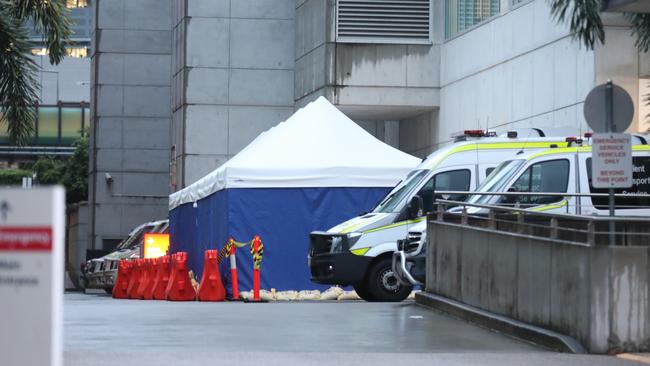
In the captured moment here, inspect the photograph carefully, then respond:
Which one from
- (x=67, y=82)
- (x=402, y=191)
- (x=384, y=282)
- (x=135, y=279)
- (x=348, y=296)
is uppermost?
(x=67, y=82)

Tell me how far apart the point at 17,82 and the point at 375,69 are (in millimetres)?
16430

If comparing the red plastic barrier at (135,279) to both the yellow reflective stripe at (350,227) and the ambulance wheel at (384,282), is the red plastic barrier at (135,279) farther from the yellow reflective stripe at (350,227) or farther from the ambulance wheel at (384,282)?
the ambulance wheel at (384,282)

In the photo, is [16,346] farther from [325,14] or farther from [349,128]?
[325,14]

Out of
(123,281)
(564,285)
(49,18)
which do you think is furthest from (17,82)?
(564,285)

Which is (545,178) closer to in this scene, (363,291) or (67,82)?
(363,291)

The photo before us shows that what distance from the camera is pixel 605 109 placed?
1437 cm

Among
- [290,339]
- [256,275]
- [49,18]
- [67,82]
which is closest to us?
[290,339]

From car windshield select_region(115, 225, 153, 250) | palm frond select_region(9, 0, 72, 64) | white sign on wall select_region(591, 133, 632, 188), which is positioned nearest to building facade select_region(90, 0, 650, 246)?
car windshield select_region(115, 225, 153, 250)

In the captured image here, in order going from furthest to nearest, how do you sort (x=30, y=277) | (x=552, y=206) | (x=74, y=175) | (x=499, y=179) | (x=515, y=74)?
(x=74, y=175) < (x=515, y=74) < (x=499, y=179) < (x=552, y=206) < (x=30, y=277)

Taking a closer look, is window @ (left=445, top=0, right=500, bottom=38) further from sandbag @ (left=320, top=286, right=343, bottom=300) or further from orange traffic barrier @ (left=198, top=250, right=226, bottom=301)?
orange traffic barrier @ (left=198, top=250, right=226, bottom=301)

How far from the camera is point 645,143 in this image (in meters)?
20.0

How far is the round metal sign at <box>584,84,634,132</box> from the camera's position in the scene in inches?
563

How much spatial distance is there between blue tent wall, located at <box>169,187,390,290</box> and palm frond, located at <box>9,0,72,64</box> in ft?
14.9

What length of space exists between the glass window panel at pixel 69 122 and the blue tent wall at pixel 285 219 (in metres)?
104
